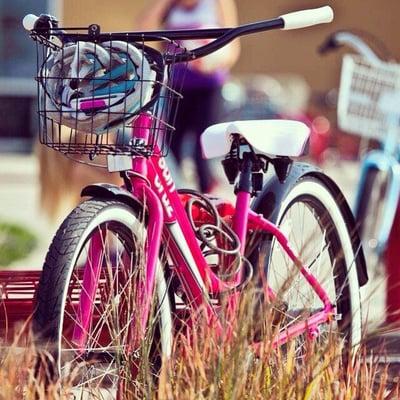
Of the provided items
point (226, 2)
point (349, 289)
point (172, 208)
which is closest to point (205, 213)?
point (172, 208)

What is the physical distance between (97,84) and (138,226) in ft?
1.20

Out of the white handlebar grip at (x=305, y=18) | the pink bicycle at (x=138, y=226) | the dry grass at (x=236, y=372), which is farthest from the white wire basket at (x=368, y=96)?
the dry grass at (x=236, y=372)

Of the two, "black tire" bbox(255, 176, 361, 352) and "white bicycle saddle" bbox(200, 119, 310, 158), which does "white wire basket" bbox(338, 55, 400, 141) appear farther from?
"white bicycle saddle" bbox(200, 119, 310, 158)

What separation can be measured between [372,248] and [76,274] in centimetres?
367

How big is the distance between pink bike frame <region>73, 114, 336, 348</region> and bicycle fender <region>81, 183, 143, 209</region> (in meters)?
0.04

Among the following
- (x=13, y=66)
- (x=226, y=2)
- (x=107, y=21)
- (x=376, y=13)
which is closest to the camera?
(x=226, y=2)

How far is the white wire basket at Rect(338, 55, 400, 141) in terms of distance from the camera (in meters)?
6.88

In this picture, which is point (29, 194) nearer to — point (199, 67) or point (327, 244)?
point (199, 67)

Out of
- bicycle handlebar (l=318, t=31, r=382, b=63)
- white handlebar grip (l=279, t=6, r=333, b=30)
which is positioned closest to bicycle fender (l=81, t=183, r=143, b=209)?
white handlebar grip (l=279, t=6, r=333, b=30)

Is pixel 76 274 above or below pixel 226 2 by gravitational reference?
below

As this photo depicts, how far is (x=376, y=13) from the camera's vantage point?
20.5 m

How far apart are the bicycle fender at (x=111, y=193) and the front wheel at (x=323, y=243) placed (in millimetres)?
605

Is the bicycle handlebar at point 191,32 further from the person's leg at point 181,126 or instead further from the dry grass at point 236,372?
the person's leg at point 181,126

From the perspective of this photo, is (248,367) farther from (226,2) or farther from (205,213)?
(226,2)
